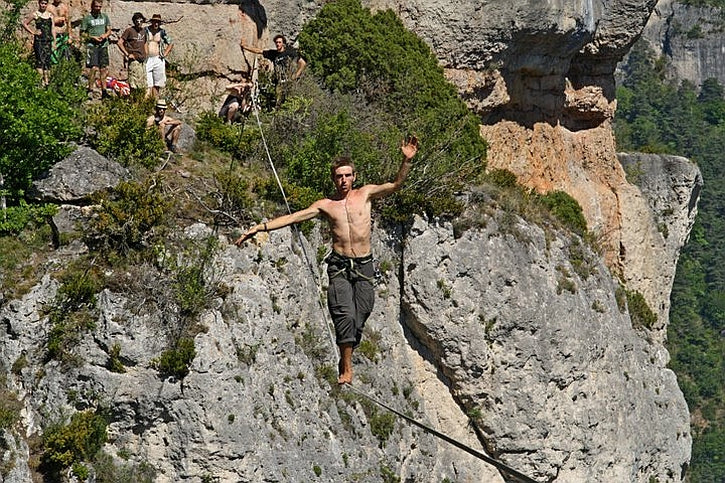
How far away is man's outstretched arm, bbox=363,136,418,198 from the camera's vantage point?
38.7 feet

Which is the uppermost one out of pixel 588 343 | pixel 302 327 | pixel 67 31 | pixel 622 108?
pixel 67 31

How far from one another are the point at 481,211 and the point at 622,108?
6911cm

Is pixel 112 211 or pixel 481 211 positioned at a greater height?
pixel 112 211

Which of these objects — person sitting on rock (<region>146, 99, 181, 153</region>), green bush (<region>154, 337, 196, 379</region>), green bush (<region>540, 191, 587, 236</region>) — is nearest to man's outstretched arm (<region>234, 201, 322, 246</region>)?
green bush (<region>154, 337, 196, 379</region>)

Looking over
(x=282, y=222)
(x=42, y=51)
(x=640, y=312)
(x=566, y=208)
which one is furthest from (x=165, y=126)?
(x=640, y=312)

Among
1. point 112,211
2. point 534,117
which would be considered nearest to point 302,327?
point 112,211

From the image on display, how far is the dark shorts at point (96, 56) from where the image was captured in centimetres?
1828

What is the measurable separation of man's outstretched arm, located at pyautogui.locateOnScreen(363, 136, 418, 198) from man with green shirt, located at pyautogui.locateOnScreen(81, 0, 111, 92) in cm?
680

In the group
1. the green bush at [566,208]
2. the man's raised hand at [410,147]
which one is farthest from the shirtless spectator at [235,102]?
the man's raised hand at [410,147]

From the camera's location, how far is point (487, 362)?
20.8 meters

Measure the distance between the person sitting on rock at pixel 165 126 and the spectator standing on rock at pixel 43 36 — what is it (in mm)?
1461

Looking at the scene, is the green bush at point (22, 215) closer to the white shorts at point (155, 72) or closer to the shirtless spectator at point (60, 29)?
the shirtless spectator at point (60, 29)

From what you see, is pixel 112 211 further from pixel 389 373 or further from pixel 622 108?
pixel 622 108

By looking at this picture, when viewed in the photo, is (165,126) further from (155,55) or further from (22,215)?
(22,215)
